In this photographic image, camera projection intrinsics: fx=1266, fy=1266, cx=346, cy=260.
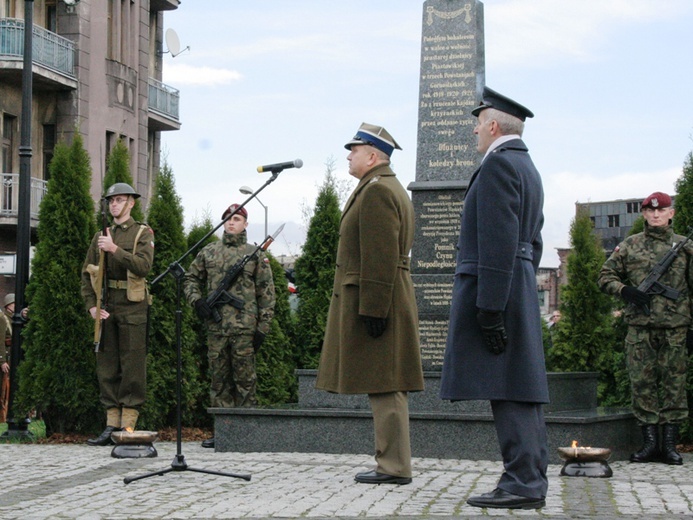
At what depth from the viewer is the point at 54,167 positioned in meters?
12.9

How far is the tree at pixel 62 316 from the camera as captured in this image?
41.0ft

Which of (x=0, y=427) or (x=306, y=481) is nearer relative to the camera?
(x=306, y=481)

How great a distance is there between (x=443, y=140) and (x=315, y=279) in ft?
10.4

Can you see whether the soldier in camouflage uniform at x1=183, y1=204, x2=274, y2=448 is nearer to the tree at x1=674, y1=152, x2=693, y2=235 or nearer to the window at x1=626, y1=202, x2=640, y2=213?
the tree at x1=674, y1=152, x2=693, y2=235

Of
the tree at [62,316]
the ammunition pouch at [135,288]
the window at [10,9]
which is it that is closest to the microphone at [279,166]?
the ammunition pouch at [135,288]

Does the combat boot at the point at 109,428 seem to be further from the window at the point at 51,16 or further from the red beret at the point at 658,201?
the window at the point at 51,16

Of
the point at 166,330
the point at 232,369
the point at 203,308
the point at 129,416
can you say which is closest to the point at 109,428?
the point at 129,416

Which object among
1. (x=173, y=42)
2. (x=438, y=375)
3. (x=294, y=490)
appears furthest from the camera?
(x=173, y=42)

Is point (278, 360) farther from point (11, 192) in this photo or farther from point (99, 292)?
point (11, 192)

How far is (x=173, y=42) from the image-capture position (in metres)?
34.7

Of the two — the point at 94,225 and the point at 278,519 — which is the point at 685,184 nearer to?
the point at 94,225

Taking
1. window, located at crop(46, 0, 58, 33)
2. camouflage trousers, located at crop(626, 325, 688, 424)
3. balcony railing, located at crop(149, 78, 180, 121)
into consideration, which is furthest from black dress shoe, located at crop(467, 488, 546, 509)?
balcony railing, located at crop(149, 78, 180, 121)

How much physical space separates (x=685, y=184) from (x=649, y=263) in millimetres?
Result: 1773

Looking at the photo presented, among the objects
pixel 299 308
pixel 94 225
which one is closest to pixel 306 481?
pixel 94 225
